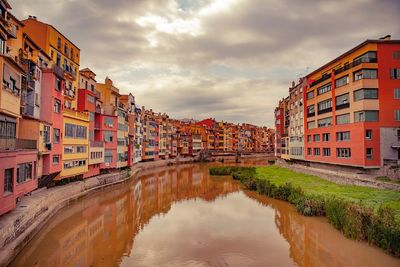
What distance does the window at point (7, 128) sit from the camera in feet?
64.5

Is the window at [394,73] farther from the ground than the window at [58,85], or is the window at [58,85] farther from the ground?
the window at [394,73]

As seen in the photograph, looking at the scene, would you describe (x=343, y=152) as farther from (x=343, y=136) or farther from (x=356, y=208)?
(x=356, y=208)

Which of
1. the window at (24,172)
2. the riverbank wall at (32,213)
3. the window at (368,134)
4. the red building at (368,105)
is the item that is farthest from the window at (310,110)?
the window at (24,172)

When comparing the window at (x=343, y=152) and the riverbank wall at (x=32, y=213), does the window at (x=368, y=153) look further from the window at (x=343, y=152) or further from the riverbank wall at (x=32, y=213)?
the riverbank wall at (x=32, y=213)

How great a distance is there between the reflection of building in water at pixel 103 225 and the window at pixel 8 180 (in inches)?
160

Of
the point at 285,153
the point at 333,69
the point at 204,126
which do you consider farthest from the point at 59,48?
the point at 204,126

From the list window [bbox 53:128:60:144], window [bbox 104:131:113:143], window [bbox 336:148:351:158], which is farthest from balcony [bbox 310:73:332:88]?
window [bbox 53:128:60:144]

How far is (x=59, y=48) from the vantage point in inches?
1454

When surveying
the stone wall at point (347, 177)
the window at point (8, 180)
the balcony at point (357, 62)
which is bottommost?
the stone wall at point (347, 177)

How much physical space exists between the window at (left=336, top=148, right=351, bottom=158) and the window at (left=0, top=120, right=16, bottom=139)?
1565 inches

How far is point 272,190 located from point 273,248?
17503 mm

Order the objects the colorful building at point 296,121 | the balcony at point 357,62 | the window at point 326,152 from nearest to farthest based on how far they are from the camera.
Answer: the balcony at point 357,62, the window at point 326,152, the colorful building at point 296,121

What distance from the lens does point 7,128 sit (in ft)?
67.3

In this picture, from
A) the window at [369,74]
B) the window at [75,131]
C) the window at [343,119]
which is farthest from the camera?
the window at [343,119]
